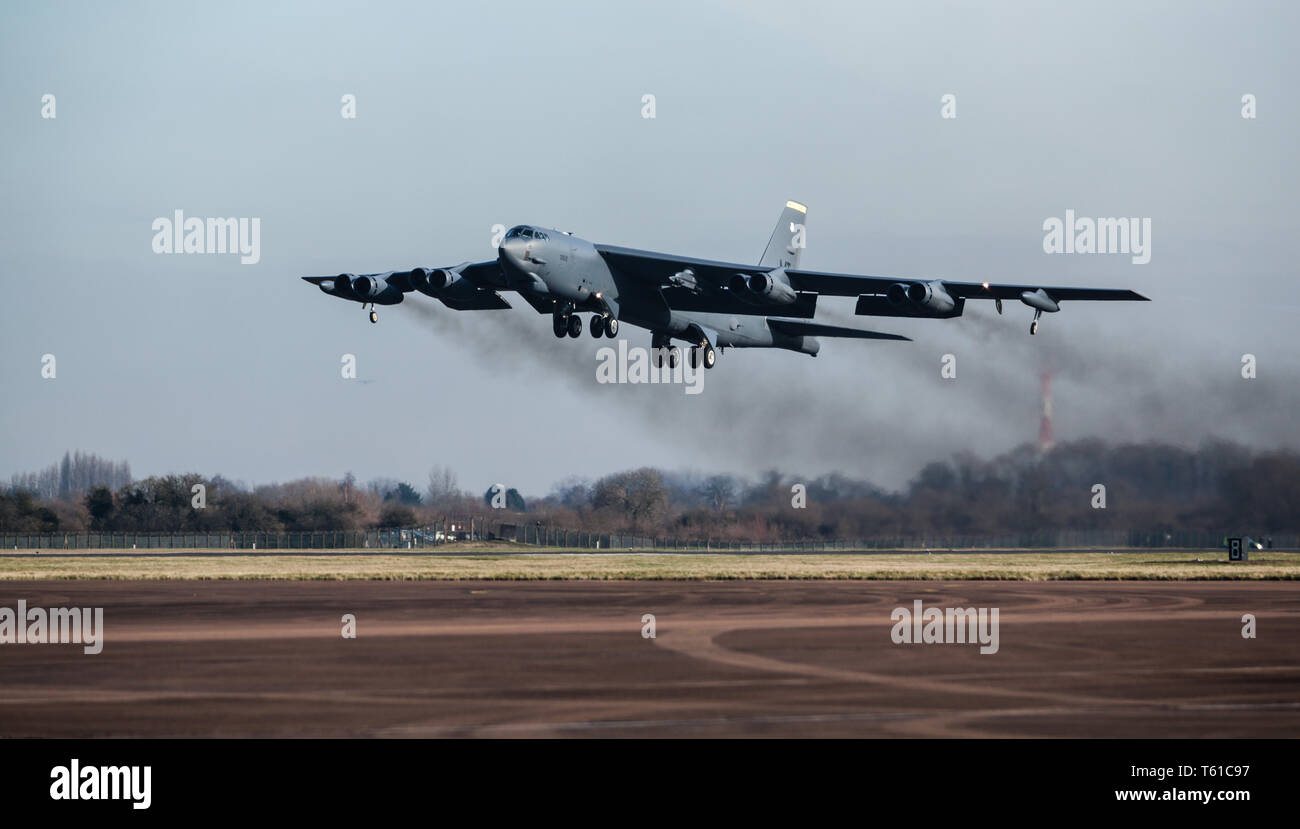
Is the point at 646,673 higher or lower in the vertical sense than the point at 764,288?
lower

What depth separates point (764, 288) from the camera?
1645 inches

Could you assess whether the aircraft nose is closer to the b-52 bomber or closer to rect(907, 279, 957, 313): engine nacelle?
the b-52 bomber

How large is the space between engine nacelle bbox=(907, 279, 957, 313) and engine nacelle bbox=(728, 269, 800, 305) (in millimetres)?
3884

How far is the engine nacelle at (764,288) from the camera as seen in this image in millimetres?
41875

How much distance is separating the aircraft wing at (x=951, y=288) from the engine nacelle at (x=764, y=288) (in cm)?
144

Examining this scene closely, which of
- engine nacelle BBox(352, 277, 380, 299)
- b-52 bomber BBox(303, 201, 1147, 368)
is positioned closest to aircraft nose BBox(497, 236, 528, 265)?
b-52 bomber BBox(303, 201, 1147, 368)

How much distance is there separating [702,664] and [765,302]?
89.2ft

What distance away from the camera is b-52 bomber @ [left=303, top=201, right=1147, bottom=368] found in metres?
40.7

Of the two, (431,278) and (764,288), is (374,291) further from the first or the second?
(764,288)

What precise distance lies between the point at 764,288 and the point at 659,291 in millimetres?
5669

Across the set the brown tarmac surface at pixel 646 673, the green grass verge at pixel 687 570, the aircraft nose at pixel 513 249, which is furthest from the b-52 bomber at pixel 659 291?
the brown tarmac surface at pixel 646 673

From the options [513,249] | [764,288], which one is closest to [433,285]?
[513,249]

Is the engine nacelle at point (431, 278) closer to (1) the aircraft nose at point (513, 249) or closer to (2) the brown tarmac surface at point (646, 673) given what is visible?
(1) the aircraft nose at point (513, 249)

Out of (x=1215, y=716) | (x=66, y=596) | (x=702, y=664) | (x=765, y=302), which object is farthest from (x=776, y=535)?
(x=1215, y=716)
